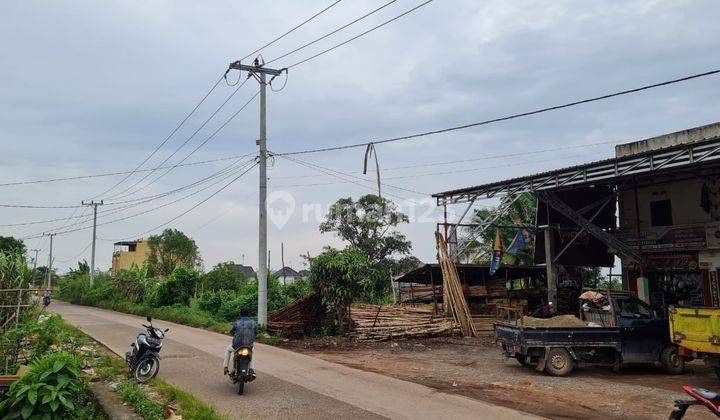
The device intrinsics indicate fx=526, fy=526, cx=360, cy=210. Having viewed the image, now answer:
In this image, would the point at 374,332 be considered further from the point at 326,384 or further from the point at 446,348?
the point at 326,384

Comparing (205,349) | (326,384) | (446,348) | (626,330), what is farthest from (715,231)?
(205,349)

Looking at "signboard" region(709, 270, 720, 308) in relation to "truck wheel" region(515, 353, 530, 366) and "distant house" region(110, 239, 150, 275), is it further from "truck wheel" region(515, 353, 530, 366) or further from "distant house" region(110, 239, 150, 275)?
"distant house" region(110, 239, 150, 275)

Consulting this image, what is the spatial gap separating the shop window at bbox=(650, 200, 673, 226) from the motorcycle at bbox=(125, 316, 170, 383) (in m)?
17.6

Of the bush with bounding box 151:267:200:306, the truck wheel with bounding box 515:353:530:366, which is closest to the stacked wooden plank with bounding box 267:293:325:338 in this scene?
the truck wheel with bounding box 515:353:530:366

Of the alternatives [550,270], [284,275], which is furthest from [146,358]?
[284,275]

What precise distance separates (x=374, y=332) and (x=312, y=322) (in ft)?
8.10

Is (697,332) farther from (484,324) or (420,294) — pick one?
(420,294)

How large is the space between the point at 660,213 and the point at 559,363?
34.5 feet

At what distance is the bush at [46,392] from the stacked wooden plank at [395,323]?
11.2m

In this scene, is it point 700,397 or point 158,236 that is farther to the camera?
point 158,236

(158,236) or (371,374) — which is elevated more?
(158,236)

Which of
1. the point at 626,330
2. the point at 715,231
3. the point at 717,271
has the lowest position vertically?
the point at 626,330

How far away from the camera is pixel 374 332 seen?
17.4m

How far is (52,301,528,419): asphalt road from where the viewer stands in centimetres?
804
